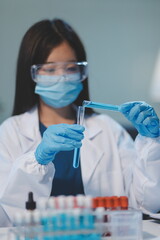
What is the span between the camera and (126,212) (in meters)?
1.05

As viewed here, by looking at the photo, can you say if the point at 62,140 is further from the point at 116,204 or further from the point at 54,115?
the point at 54,115

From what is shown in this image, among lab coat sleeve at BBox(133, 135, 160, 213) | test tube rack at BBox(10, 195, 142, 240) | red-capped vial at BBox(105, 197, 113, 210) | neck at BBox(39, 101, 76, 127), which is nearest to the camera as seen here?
test tube rack at BBox(10, 195, 142, 240)

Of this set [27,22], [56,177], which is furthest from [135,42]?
[56,177]

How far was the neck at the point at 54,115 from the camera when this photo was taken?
80.2 inches

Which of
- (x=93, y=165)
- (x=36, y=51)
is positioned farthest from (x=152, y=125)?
(x=36, y=51)

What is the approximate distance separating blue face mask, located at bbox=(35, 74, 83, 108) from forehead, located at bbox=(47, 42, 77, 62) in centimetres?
12

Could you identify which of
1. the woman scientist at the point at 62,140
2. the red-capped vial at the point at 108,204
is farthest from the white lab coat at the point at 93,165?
the red-capped vial at the point at 108,204

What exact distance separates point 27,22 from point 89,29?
1.92ft

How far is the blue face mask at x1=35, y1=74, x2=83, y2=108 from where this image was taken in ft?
6.05

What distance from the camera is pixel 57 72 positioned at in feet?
6.07

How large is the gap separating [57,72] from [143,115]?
58 cm

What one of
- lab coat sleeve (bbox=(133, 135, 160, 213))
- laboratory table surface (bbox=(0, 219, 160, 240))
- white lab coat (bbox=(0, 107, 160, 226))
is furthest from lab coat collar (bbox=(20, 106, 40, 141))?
laboratory table surface (bbox=(0, 219, 160, 240))

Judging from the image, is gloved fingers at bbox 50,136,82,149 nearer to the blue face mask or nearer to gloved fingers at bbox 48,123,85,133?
gloved fingers at bbox 48,123,85,133

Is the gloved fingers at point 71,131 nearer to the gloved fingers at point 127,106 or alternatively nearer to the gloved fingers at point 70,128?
the gloved fingers at point 70,128
